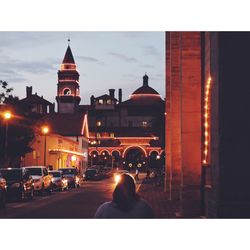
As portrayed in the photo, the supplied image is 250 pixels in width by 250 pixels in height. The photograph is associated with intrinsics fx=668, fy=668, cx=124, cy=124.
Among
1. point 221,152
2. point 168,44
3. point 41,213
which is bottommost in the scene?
point 41,213

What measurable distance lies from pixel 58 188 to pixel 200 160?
24822 millimetres

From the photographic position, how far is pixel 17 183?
103ft

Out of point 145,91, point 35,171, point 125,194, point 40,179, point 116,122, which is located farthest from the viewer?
point 145,91

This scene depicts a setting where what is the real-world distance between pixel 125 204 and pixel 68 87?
459 ft

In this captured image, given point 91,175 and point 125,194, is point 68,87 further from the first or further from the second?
point 125,194

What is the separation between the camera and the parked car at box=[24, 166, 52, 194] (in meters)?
37.8

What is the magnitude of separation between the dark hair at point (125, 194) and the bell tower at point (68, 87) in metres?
138

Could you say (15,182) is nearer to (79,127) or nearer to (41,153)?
(41,153)

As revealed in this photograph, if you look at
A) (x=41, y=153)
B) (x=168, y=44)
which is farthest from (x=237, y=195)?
(x=41, y=153)

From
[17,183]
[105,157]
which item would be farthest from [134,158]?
[17,183]

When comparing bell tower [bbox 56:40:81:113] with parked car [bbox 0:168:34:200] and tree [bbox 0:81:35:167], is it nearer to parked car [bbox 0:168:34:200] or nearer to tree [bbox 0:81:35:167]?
tree [bbox 0:81:35:167]

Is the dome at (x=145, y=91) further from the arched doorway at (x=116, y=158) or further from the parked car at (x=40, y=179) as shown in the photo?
the parked car at (x=40, y=179)

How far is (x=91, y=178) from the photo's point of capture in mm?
75938

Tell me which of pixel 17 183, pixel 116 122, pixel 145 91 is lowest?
pixel 17 183
